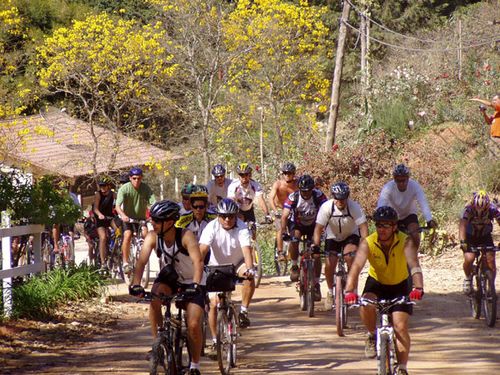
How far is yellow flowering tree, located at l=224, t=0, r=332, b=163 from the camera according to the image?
33.5m

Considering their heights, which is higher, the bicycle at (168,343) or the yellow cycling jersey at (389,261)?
the yellow cycling jersey at (389,261)

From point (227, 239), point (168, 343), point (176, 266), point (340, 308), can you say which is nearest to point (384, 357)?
point (168, 343)

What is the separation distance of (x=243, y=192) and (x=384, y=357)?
340 inches

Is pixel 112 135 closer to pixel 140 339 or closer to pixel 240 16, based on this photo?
pixel 240 16

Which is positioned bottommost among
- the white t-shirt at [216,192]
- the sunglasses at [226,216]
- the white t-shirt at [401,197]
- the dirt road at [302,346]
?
the dirt road at [302,346]

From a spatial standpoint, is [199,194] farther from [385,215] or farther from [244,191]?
[244,191]

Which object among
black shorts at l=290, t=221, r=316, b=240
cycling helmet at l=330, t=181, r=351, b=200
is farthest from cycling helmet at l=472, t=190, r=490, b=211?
black shorts at l=290, t=221, r=316, b=240

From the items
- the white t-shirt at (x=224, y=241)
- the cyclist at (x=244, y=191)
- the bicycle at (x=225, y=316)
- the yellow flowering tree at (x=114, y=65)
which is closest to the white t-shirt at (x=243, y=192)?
the cyclist at (x=244, y=191)

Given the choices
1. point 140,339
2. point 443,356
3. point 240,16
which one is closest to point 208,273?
point 140,339

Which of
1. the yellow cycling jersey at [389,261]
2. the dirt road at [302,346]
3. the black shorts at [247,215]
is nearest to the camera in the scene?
the yellow cycling jersey at [389,261]

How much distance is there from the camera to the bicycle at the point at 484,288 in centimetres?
1305

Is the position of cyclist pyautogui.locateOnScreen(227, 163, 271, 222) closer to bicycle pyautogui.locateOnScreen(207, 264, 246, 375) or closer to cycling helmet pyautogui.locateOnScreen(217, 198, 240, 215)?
cycling helmet pyautogui.locateOnScreen(217, 198, 240, 215)

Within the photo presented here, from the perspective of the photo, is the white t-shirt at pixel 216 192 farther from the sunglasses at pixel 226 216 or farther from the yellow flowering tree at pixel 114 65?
the yellow flowering tree at pixel 114 65

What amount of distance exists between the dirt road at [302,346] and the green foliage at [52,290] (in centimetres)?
48
